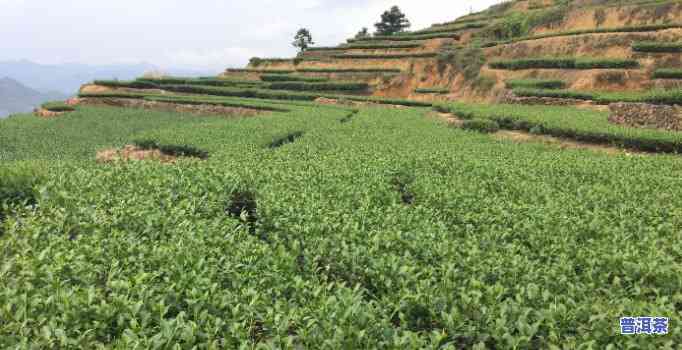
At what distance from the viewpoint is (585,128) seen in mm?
18547

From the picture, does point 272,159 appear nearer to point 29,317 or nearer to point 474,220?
point 474,220

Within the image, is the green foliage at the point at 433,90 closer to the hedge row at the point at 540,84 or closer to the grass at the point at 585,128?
the hedge row at the point at 540,84

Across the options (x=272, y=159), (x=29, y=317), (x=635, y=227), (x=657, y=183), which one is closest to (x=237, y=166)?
(x=272, y=159)

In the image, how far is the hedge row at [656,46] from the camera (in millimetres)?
29188

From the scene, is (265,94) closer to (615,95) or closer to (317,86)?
(317,86)

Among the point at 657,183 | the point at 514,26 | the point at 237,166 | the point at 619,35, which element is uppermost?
the point at 514,26

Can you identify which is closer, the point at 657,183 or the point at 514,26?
the point at 657,183

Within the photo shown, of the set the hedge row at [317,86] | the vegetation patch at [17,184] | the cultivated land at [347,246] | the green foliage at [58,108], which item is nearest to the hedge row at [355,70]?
the hedge row at [317,86]

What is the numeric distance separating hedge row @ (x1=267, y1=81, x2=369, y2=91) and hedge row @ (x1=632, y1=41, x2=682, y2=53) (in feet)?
85.3

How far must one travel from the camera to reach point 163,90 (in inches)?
1826

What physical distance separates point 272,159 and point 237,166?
1845mm

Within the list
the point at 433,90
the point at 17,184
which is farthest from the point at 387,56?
the point at 17,184

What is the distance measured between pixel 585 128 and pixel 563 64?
61.6ft

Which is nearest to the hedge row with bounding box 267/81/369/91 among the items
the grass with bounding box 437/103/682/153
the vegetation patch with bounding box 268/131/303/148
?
the grass with bounding box 437/103/682/153
